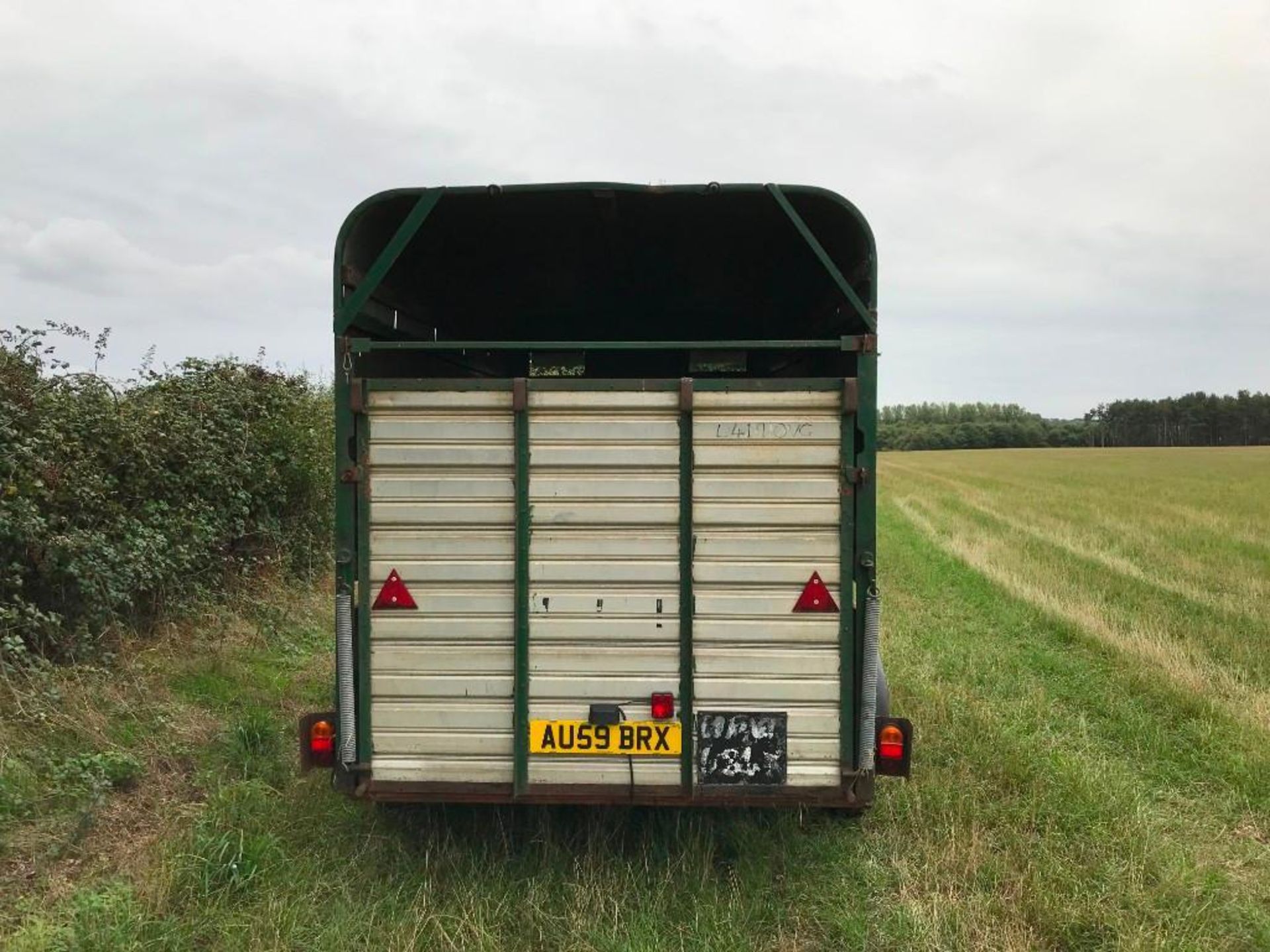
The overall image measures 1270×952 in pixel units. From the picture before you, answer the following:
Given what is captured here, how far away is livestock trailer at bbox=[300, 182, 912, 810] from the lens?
359cm

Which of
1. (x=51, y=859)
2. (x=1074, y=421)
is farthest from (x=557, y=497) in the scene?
(x=1074, y=421)

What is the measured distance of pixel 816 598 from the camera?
3594 millimetres

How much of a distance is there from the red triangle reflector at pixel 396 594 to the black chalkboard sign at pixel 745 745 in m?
1.30

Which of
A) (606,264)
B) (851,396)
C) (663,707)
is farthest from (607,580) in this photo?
(606,264)

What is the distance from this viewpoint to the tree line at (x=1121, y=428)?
10012 cm

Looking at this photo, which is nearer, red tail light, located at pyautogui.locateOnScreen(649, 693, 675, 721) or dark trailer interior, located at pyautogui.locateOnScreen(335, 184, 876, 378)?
red tail light, located at pyautogui.locateOnScreen(649, 693, 675, 721)

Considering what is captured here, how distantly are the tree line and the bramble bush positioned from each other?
93.6m

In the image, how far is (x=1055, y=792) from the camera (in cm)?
474

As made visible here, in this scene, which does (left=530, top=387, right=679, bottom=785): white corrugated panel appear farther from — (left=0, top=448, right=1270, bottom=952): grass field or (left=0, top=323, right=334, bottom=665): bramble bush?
(left=0, top=323, right=334, bottom=665): bramble bush

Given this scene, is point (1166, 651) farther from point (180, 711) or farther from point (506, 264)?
point (180, 711)

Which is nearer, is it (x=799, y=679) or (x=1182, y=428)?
(x=799, y=679)

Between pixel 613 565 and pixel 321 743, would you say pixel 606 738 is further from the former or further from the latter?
pixel 321 743

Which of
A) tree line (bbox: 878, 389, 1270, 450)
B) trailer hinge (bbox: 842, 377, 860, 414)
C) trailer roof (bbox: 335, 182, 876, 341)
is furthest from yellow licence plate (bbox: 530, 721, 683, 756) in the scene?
tree line (bbox: 878, 389, 1270, 450)

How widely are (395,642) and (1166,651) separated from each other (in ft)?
23.2
